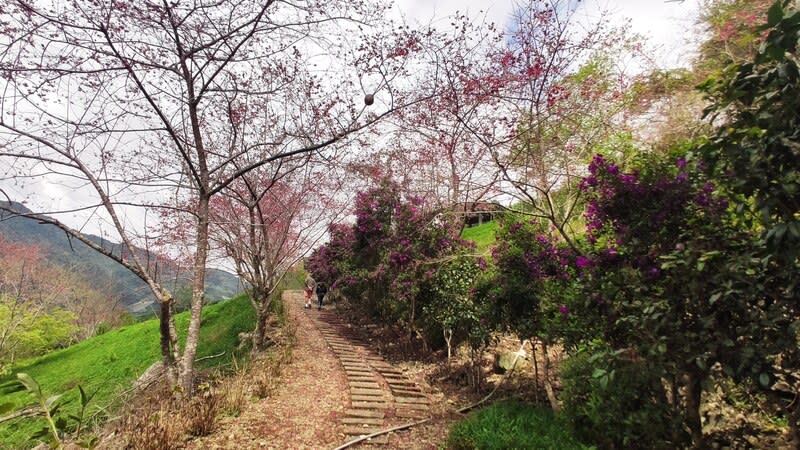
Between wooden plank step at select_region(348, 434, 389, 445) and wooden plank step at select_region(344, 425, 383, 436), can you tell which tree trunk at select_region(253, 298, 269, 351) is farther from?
wooden plank step at select_region(348, 434, 389, 445)

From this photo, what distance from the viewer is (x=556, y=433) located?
3.77 metres

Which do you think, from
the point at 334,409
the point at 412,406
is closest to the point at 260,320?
the point at 334,409

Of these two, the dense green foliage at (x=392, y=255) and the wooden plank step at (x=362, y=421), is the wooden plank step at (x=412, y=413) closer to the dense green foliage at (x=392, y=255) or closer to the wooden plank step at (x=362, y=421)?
the wooden plank step at (x=362, y=421)

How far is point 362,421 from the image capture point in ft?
16.8

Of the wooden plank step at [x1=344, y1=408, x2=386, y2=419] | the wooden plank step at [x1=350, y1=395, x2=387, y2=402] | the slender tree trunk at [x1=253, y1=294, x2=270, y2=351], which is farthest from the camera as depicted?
the slender tree trunk at [x1=253, y1=294, x2=270, y2=351]

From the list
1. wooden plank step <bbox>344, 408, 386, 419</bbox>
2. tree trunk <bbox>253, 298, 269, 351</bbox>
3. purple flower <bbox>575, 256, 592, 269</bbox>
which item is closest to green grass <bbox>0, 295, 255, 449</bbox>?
tree trunk <bbox>253, 298, 269, 351</bbox>

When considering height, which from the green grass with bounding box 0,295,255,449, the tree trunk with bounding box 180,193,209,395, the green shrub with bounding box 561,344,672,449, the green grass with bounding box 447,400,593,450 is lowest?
the green grass with bounding box 0,295,255,449

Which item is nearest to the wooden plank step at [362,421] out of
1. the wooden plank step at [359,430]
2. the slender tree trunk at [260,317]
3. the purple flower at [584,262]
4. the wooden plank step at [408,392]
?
the wooden plank step at [359,430]

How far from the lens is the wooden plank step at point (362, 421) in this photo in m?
5.06

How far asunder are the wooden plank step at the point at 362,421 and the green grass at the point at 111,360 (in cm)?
649

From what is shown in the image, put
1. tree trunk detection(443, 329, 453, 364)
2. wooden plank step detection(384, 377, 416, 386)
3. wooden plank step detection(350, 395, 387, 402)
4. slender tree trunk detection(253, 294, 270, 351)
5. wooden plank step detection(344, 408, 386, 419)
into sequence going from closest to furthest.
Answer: wooden plank step detection(344, 408, 386, 419), wooden plank step detection(350, 395, 387, 402), wooden plank step detection(384, 377, 416, 386), tree trunk detection(443, 329, 453, 364), slender tree trunk detection(253, 294, 270, 351)

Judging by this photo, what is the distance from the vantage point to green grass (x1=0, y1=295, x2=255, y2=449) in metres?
10.8

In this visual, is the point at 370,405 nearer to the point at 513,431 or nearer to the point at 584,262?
the point at 513,431

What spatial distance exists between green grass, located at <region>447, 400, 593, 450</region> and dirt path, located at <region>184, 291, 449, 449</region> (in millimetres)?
579
